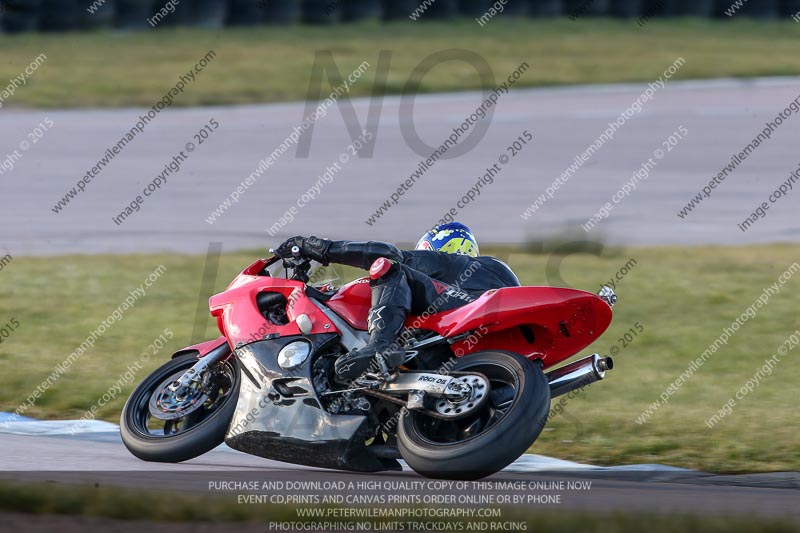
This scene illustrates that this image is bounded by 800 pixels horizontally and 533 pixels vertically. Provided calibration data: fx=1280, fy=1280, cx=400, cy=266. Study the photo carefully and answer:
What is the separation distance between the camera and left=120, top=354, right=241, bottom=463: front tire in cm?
665

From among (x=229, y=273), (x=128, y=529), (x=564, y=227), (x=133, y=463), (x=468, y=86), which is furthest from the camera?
(x=468, y=86)

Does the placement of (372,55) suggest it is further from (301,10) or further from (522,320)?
(522,320)

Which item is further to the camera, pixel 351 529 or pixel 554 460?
pixel 554 460

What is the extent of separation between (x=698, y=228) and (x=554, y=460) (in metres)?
7.62

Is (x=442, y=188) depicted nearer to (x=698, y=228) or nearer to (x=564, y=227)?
(x=564, y=227)

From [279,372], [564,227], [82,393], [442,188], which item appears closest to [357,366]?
[279,372]

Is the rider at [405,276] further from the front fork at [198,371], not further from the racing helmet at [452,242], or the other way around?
the front fork at [198,371]

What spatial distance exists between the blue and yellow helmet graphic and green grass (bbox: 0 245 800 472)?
Answer: 1.40 meters

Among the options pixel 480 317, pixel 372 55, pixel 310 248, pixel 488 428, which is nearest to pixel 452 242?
pixel 310 248

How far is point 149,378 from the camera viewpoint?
7098 millimetres

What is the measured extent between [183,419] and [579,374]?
232 cm

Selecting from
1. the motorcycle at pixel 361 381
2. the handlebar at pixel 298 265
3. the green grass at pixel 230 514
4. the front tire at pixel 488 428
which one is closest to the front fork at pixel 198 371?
the motorcycle at pixel 361 381

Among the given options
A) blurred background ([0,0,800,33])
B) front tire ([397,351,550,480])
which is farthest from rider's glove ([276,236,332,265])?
blurred background ([0,0,800,33])

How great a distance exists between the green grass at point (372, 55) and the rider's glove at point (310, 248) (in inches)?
547
